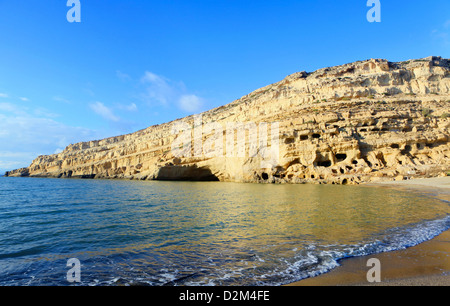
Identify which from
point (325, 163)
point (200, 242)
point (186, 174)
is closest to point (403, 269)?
point (200, 242)

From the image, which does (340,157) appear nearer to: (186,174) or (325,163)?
(325,163)

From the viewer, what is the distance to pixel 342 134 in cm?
3177

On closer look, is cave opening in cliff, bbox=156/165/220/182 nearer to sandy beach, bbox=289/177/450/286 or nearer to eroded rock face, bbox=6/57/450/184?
eroded rock face, bbox=6/57/450/184

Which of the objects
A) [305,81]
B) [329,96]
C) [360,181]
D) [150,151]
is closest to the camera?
[360,181]

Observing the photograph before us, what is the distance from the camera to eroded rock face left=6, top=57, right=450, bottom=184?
2855cm

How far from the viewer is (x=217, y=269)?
15.2 ft

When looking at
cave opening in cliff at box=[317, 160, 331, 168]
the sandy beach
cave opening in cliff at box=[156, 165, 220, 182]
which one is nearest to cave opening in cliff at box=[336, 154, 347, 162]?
cave opening in cliff at box=[317, 160, 331, 168]

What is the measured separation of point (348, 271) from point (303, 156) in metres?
28.0

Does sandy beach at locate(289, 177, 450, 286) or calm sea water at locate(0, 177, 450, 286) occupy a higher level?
sandy beach at locate(289, 177, 450, 286)

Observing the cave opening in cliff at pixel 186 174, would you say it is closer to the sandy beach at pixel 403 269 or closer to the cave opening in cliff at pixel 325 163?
the cave opening in cliff at pixel 325 163

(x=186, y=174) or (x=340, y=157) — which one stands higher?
(x=340, y=157)

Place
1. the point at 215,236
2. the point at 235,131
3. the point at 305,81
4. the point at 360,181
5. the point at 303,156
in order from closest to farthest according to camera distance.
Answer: the point at 215,236, the point at 360,181, the point at 303,156, the point at 235,131, the point at 305,81
